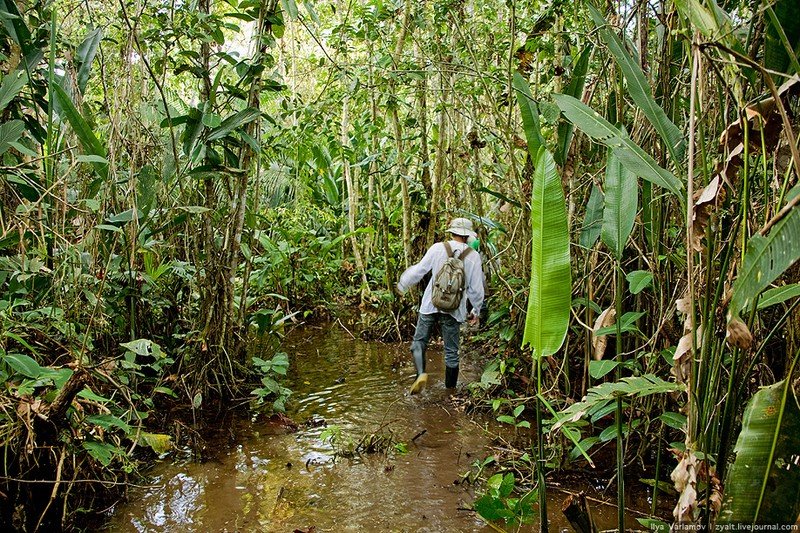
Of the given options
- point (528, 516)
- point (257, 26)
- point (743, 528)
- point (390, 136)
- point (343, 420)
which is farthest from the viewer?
point (390, 136)

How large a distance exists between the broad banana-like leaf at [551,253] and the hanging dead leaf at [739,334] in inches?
24.3

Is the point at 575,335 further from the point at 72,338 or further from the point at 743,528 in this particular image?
the point at 72,338

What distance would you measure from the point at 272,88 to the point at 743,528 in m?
3.77

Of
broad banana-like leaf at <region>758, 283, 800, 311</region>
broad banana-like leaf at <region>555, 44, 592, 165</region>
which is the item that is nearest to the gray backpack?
broad banana-like leaf at <region>555, 44, 592, 165</region>

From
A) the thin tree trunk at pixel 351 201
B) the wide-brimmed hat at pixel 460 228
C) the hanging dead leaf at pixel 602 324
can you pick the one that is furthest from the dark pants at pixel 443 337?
the hanging dead leaf at pixel 602 324

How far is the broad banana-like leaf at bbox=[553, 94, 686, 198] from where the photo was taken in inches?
82.3

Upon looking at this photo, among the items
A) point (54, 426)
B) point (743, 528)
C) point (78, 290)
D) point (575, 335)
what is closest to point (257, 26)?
point (78, 290)

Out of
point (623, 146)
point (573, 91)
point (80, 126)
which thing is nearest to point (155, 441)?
point (80, 126)

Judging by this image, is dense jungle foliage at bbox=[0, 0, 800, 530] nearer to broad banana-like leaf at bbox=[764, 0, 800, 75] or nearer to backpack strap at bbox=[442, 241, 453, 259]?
broad banana-like leaf at bbox=[764, 0, 800, 75]

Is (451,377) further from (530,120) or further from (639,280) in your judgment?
(530,120)

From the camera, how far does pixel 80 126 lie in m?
2.82

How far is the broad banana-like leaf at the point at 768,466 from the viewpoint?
169cm

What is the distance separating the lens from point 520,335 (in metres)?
4.61

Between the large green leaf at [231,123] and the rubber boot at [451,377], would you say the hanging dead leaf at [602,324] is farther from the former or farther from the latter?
the rubber boot at [451,377]
